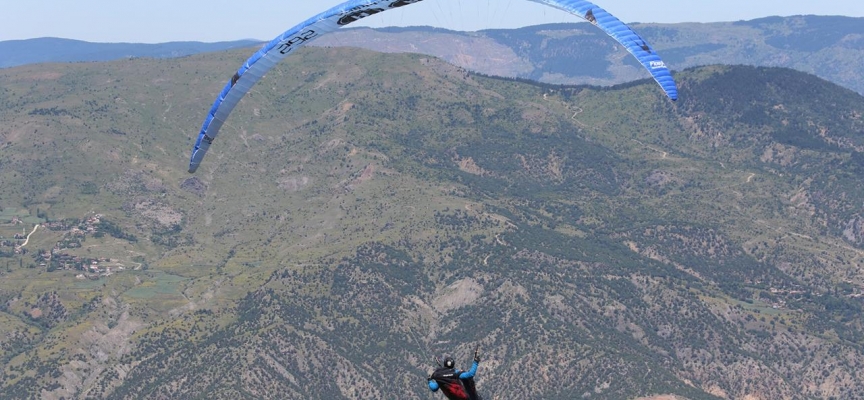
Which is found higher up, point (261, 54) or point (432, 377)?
point (261, 54)

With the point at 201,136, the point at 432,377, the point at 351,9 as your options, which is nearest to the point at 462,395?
the point at 432,377

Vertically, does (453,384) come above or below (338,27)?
below

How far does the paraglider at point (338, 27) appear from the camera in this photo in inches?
2968

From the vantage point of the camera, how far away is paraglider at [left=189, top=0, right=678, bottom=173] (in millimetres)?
75375

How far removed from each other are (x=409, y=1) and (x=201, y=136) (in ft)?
66.8

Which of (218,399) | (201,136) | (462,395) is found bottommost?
(218,399)

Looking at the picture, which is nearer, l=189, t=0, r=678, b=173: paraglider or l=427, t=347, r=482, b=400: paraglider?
l=427, t=347, r=482, b=400: paraglider

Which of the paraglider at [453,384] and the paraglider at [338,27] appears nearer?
the paraglider at [453,384]

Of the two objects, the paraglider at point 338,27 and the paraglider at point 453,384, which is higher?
the paraglider at point 338,27

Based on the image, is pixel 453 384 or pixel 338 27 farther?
pixel 338 27

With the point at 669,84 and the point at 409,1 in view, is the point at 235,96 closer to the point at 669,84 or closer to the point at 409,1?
the point at 409,1

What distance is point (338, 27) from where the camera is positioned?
84.1 m

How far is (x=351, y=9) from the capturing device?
7925cm

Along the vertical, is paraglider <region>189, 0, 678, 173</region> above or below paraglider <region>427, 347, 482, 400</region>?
above
